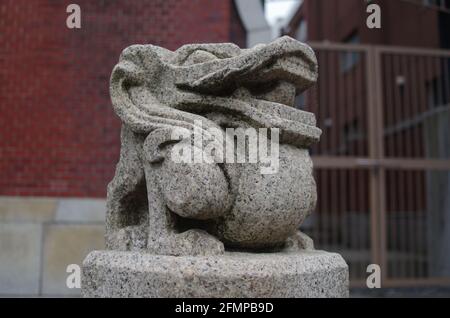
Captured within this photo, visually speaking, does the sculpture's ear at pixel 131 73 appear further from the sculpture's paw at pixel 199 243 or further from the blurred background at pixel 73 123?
the blurred background at pixel 73 123

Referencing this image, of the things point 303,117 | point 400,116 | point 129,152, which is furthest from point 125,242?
point 400,116

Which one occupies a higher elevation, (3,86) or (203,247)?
(3,86)

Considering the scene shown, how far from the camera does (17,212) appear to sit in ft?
15.5

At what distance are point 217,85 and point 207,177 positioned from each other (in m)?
0.49

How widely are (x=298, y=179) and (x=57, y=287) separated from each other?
3.35 m

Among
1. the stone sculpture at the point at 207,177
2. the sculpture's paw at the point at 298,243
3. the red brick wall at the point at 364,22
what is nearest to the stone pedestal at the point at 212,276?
the stone sculpture at the point at 207,177

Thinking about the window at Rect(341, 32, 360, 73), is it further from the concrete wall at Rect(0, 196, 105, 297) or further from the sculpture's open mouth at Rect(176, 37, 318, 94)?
the sculpture's open mouth at Rect(176, 37, 318, 94)

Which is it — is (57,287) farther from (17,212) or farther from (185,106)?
Result: (185,106)

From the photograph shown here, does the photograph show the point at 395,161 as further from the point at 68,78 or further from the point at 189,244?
the point at 189,244

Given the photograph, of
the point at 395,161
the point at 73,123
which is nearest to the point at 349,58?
the point at 395,161

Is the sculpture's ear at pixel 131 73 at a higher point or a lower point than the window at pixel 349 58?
lower

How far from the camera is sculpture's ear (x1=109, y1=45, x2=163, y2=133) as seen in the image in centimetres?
238

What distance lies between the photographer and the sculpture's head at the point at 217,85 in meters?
2.21

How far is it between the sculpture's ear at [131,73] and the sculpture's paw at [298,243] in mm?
990
